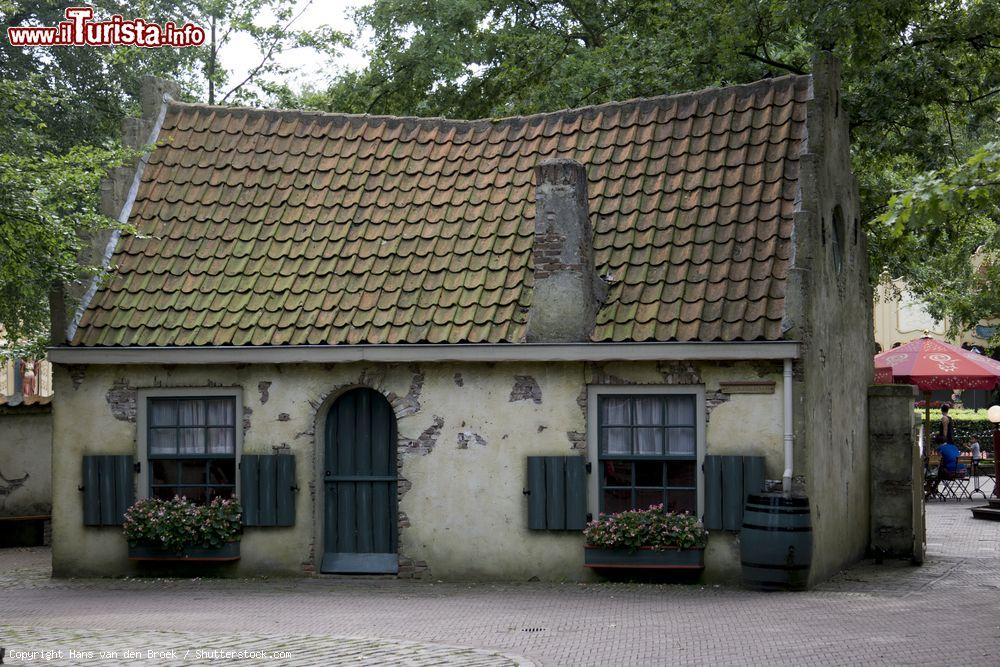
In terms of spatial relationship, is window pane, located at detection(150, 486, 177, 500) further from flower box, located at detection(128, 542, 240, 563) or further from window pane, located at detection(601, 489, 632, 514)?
window pane, located at detection(601, 489, 632, 514)

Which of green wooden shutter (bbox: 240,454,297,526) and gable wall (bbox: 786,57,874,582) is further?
green wooden shutter (bbox: 240,454,297,526)

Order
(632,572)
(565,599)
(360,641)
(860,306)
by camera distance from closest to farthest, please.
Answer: (360,641)
(565,599)
(632,572)
(860,306)

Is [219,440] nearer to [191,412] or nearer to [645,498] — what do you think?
[191,412]

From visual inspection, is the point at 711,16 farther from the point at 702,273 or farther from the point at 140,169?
the point at 140,169

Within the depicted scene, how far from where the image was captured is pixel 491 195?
53.3 ft

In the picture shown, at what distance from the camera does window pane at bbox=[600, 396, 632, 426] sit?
1443cm

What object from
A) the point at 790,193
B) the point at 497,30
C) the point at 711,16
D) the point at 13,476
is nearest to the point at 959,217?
the point at 790,193

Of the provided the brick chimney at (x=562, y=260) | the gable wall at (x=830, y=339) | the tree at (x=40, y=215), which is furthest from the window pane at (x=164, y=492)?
the gable wall at (x=830, y=339)

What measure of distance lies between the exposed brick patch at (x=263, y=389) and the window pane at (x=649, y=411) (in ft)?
14.0

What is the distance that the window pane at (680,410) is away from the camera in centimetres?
1424

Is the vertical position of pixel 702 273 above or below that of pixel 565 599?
above

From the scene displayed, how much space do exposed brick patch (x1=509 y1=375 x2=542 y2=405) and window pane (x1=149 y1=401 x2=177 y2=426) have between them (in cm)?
408

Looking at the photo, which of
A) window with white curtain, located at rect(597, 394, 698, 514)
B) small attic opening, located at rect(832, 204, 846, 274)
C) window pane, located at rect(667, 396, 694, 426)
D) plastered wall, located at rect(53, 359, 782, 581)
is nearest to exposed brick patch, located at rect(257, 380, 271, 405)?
plastered wall, located at rect(53, 359, 782, 581)

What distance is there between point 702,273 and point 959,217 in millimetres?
4642
